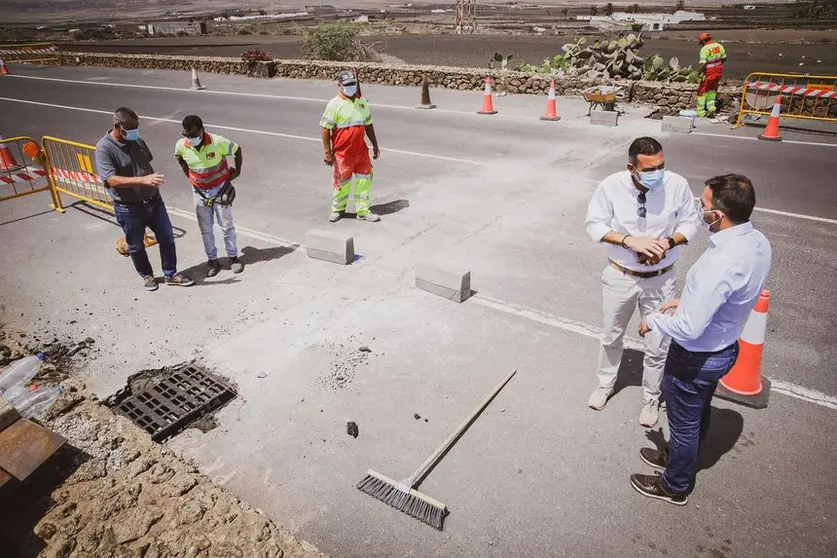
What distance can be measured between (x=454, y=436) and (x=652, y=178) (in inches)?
94.7

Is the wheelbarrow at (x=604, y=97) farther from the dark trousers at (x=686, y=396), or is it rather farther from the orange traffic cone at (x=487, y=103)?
the dark trousers at (x=686, y=396)

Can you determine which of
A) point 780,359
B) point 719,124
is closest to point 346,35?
point 719,124

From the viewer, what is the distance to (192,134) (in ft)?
20.9

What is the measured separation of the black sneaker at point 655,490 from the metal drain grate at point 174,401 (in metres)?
3.33

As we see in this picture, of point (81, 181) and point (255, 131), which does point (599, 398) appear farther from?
point (255, 131)

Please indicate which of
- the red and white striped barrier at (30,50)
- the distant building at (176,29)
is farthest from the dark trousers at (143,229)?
the distant building at (176,29)

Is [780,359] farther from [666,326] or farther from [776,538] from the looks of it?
[666,326]

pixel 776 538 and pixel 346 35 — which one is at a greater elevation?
pixel 346 35

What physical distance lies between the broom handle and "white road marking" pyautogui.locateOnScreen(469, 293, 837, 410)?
119cm

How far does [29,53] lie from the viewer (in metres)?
36.7

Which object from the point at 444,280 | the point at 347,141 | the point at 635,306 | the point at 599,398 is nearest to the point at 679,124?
the point at 347,141

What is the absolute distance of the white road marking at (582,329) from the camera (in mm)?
4633

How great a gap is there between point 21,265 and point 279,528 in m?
6.28

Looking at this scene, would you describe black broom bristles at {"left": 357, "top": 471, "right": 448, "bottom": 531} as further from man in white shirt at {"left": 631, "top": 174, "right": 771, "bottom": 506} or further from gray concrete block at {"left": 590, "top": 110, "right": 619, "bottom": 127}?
gray concrete block at {"left": 590, "top": 110, "right": 619, "bottom": 127}
